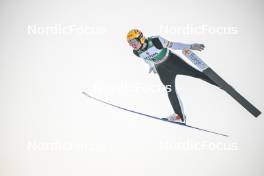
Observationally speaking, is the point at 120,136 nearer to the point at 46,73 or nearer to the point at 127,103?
the point at 127,103

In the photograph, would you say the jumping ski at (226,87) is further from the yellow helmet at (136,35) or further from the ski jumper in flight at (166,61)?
the yellow helmet at (136,35)

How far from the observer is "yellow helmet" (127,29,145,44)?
2342 mm

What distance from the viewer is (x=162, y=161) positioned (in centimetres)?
236

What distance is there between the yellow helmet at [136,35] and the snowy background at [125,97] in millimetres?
71

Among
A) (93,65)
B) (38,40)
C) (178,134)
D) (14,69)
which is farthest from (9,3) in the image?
(178,134)

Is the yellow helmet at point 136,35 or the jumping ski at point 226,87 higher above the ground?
the yellow helmet at point 136,35

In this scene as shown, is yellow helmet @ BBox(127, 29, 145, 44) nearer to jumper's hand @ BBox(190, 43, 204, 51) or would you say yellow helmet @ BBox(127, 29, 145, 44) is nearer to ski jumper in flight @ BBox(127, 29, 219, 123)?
ski jumper in flight @ BBox(127, 29, 219, 123)

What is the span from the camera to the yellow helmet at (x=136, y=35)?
7.68ft

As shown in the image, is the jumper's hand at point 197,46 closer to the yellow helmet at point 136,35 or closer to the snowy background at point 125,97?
the snowy background at point 125,97

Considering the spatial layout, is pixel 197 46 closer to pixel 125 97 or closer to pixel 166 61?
pixel 166 61

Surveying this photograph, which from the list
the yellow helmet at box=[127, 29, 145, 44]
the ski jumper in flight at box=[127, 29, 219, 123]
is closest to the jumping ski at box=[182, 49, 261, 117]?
the ski jumper in flight at box=[127, 29, 219, 123]

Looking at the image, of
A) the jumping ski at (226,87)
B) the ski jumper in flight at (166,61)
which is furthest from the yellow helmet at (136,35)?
the jumping ski at (226,87)

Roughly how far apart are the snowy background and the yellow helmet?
0.23 ft

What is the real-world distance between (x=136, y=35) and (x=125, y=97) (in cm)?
63
